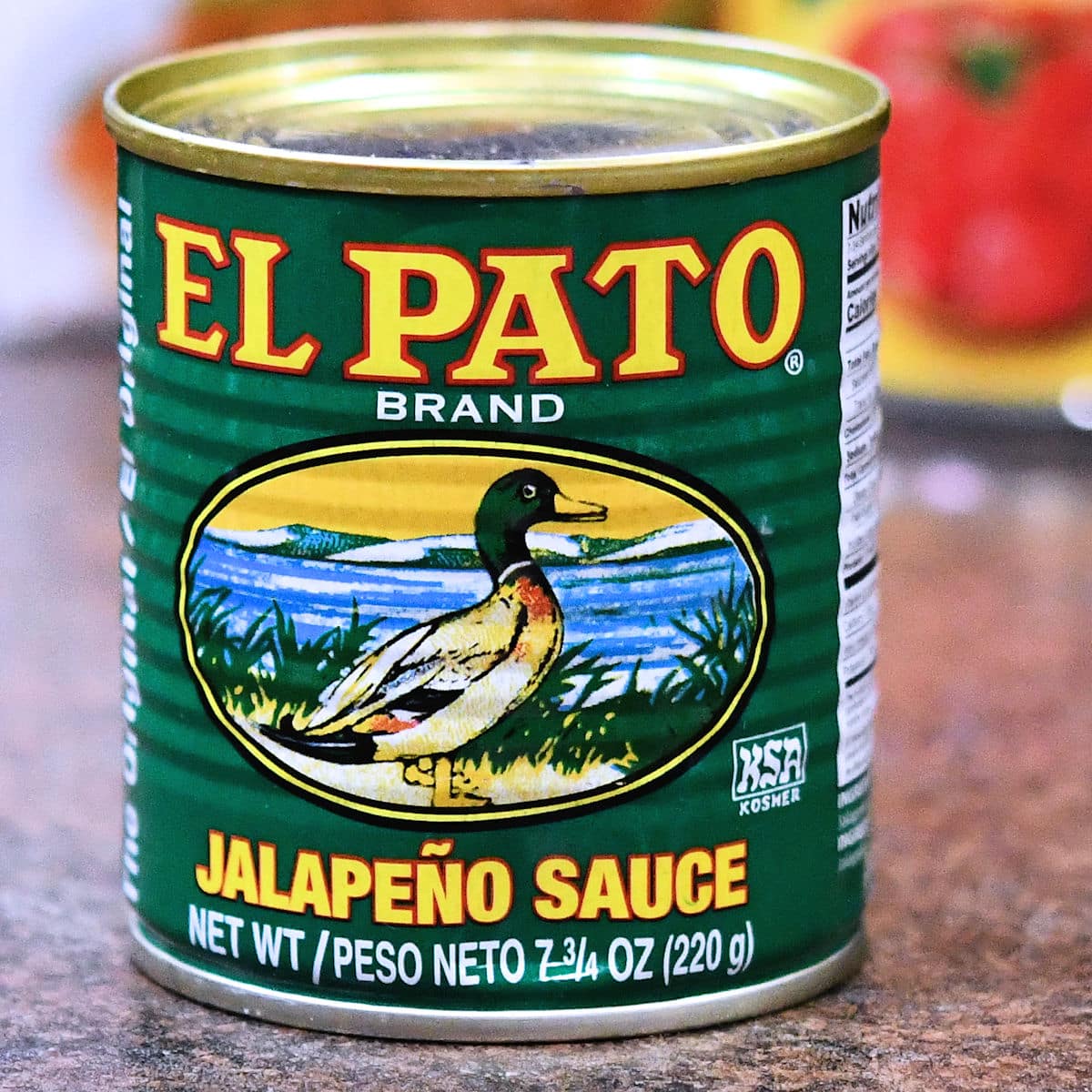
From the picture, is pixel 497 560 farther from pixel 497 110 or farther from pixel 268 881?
pixel 497 110

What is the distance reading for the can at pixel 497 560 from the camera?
38.8 inches

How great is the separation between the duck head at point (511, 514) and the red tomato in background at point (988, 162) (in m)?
1.18

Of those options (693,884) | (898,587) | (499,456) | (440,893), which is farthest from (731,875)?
(898,587)

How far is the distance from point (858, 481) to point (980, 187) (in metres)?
1.09

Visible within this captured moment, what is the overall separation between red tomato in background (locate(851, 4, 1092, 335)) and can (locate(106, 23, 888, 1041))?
0.98 meters

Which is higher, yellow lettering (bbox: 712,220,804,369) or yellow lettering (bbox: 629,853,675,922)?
yellow lettering (bbox: 712,220,804,369)

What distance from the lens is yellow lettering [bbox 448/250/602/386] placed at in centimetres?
97

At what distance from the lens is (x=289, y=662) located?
1036 millimetres

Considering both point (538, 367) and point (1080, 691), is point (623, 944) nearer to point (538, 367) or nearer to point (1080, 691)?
point (538, 367)

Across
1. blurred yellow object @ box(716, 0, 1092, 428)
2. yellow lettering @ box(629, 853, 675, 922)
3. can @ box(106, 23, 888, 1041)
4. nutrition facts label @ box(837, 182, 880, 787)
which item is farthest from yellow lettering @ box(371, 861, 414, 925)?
blurred yellow object @ box(716, 0, 1092, 428)

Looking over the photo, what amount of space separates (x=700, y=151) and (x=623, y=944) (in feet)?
1.22

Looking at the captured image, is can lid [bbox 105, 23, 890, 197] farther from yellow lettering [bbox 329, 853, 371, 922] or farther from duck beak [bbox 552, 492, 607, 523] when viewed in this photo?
yellow lettering [bbox 329, 853, 371, 922]

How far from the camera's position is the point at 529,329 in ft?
3.22

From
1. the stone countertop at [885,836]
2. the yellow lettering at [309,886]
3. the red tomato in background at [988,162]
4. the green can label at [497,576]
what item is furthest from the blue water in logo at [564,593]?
the red tomato in background at [988,162]
